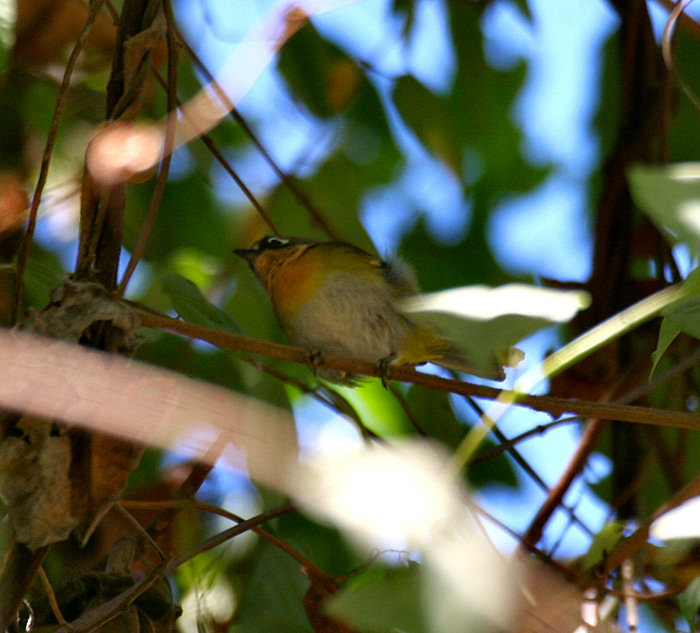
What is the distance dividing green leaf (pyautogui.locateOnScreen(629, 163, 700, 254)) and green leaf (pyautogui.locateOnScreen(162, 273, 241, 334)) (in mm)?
845

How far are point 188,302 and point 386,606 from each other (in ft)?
2.25

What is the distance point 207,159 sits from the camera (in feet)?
7.59

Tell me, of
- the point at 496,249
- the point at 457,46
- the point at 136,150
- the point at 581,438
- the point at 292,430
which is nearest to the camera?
the point at 136,150

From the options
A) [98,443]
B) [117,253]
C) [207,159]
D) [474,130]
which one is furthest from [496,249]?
[98,443]

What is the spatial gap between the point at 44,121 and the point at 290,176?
0.73 meters

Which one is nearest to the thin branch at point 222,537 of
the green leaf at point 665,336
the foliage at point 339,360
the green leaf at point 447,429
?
the foliage at point 339,360

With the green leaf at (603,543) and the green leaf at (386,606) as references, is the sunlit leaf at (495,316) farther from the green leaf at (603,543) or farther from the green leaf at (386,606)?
the green leaf at (603,543)

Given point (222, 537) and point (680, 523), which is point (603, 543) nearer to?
point (680, 523)

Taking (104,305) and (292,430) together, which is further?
(292,430)

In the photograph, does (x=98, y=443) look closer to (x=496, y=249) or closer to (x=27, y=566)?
(x=27, y=566)

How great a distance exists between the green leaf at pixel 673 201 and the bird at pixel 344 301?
167 cm

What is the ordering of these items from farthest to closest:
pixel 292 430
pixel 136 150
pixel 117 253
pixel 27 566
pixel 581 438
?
pixel 581 438
pixel 292 430
pixel 136 150
pixel 117 253
pixel 27 566

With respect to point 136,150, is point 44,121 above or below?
below

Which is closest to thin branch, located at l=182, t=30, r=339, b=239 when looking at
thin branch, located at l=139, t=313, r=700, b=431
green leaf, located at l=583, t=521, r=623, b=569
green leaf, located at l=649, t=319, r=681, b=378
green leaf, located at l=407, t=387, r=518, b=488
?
green leaf, located at l=407, t=387, r=518, b=488
